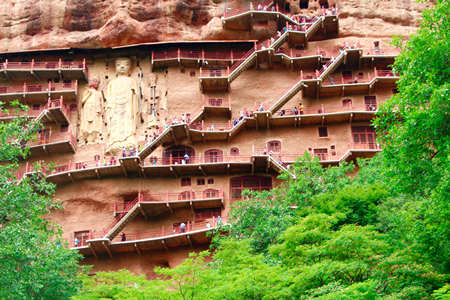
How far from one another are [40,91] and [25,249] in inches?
880

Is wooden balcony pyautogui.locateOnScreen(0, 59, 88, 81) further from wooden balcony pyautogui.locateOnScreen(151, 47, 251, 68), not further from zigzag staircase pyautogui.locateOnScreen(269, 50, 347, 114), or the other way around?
zigzag staircase pyautogui.locateOnScreen(269, 50, 347, 114)

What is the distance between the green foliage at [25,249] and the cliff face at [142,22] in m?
17.7

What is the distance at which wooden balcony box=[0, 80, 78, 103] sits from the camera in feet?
140

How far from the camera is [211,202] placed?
123 feet

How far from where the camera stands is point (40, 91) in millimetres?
43250

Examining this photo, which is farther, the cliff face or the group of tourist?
the cliff face

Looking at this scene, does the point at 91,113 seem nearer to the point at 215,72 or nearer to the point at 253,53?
the point at 215,72

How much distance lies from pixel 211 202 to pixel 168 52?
11.9m

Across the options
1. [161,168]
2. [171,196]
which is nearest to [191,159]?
[161,168]

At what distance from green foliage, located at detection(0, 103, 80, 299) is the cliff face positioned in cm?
1767

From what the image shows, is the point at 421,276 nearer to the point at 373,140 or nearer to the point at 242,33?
the point at 373,140

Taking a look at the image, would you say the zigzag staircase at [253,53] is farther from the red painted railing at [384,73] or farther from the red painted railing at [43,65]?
the red painted railing at [43,65]

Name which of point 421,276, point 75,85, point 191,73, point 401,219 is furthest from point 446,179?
point 75,85

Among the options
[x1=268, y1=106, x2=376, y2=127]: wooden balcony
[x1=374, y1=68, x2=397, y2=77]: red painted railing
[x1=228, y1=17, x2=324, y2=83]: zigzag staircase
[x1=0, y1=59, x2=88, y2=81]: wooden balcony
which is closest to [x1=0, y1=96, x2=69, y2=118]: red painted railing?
[x1=0, y1=59, x2=88, y2=81]: wooden balcony
